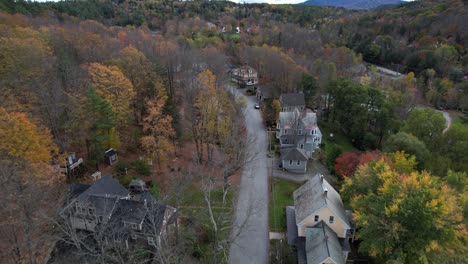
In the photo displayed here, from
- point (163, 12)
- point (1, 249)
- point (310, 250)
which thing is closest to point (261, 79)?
point (310, 250)

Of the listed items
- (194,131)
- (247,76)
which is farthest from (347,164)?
(247,76)

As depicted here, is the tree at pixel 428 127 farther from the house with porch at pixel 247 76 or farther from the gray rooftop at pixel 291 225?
the house with porch at pixel 247 76

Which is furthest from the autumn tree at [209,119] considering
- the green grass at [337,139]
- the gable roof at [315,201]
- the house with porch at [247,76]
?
the house with porch at [247,76]

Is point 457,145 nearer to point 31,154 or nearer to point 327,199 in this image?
point 327,199

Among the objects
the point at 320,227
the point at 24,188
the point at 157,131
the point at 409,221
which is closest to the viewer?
Result: the point at 409,221

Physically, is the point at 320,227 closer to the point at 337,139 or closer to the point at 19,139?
the point at 19,139

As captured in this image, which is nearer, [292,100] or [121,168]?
[121,168]

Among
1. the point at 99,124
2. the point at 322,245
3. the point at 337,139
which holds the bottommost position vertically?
the point at 337,139

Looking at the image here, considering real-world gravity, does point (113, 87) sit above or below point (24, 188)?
above
